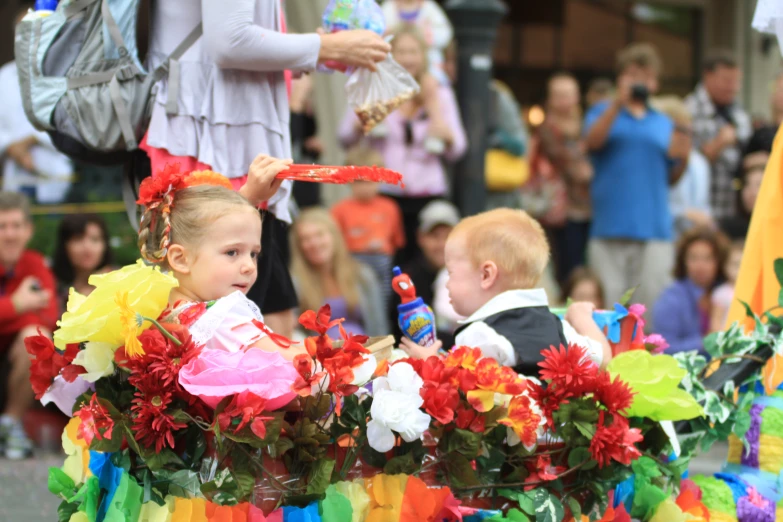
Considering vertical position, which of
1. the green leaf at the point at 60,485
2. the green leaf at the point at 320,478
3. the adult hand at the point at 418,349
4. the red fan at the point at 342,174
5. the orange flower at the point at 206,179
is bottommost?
the green leaf at the point at 60,485

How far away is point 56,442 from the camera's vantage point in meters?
6.19

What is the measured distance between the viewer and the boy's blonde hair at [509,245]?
12.0 ft

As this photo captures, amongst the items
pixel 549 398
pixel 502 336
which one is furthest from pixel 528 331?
pixel 549 398

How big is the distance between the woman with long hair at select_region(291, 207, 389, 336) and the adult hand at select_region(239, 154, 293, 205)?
3.27 metres

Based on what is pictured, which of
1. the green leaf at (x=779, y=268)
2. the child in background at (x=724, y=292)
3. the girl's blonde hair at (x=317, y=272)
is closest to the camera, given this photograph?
the green leaf at (x=779, y=268)

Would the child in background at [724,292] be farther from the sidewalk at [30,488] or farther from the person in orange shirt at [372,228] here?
the person in orange shirt at [372,228]

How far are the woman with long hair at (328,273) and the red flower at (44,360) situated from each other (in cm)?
358

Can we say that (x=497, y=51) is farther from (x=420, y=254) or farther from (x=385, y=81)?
(x=385, y=81)

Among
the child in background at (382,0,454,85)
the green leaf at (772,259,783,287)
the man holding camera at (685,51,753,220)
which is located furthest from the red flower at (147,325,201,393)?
the man holding camera at (685,51,753,220)

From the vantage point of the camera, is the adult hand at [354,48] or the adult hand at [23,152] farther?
the adult hand at [23,152]

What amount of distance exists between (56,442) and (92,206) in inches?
66.8

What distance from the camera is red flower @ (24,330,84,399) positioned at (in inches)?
120

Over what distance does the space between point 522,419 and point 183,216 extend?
1.03 metres

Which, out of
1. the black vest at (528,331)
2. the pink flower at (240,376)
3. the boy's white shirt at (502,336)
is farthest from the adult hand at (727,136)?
the pink flower at (240,376)
